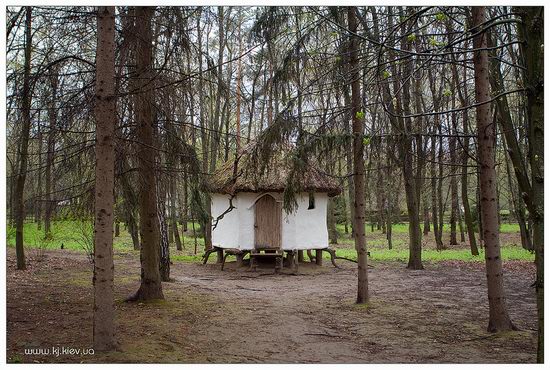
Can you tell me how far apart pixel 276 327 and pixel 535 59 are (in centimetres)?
527

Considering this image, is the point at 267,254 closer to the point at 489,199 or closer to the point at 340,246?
the point at 489,199

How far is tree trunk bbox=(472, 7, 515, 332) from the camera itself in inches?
274

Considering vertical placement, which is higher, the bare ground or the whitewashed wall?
the whitewashed wall

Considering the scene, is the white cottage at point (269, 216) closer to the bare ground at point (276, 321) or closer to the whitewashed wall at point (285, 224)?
the whitewashed wall at point (285, 224)

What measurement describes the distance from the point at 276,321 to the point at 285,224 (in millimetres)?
8390

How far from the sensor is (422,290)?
11.7 metres

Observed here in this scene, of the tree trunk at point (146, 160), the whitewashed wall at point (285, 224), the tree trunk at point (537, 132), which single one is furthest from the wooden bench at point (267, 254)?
the tree trunk at point (537, 132)

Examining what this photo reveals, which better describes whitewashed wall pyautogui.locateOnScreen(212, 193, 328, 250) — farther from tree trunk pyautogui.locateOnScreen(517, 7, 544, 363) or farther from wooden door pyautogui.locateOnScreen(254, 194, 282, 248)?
tree trunk pyautogui.locateOnScreen(517, 7, 544, 363)

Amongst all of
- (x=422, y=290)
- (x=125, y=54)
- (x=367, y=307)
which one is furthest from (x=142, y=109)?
(x=422, y=290)

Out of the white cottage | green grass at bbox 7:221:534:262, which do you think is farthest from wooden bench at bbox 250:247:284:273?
green grass at bbox 7:221:534:262

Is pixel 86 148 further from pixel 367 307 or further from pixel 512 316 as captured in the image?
pixel 512 316

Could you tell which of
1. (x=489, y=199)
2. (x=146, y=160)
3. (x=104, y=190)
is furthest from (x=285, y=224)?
(x=104, y=190)

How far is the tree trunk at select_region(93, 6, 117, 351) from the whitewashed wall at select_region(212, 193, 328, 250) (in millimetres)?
10997

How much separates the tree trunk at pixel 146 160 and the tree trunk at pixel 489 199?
4443 mm
